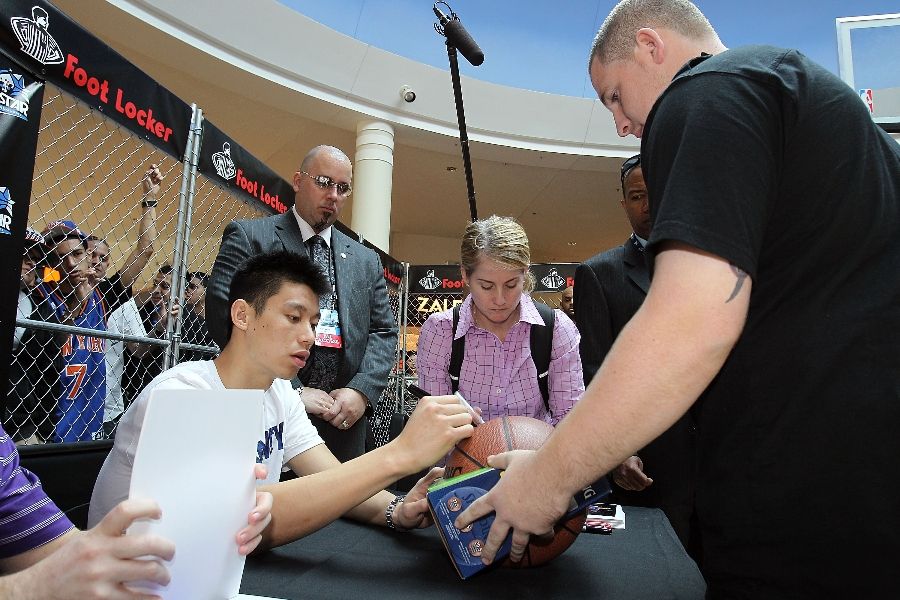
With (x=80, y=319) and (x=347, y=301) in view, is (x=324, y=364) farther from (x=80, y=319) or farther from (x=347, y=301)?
(x=80, y=319)

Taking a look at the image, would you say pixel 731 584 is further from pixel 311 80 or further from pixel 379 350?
pixel 311 80

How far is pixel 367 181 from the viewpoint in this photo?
7.19 m

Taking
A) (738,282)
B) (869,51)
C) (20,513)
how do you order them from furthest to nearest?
(869,51)
(20,513)
(738,282)

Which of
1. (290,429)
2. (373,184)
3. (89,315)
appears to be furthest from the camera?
(373,184)

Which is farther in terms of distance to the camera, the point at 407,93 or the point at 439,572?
the point at 407,93

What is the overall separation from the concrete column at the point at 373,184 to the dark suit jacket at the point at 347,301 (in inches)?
163

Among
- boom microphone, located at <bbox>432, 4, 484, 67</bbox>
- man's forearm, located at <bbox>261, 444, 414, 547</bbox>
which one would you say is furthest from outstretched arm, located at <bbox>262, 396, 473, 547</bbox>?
boom microphone, located at <bbox>432, 4, 484, 67</bbox>

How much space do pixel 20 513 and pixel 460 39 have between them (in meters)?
3.16

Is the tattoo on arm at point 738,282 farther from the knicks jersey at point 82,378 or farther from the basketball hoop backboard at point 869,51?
the basketball hoop backboard at point 869,51

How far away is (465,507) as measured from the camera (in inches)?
39.8

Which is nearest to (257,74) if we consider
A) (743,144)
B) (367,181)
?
(367,181)

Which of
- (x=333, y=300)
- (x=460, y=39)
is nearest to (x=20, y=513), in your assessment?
(x=333, y=300)

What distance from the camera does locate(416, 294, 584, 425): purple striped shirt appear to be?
2.14 meters

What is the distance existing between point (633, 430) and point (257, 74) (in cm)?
668
